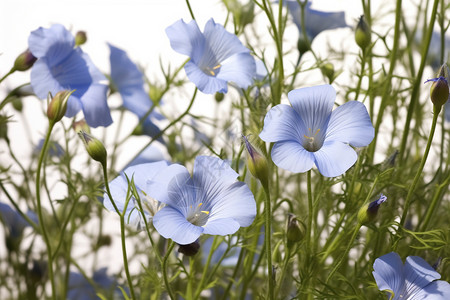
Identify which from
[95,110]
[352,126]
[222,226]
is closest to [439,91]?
[352,126]

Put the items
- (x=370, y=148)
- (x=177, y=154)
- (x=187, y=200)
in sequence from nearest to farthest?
1. (x=187, y=200)
2. (x=370, y=148)
3. (x=177, y=154)

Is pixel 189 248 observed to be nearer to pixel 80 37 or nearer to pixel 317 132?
pixel 317 132

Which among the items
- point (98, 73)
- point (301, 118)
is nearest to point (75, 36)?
point (98, 73)

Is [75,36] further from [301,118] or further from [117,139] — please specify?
[301,118]

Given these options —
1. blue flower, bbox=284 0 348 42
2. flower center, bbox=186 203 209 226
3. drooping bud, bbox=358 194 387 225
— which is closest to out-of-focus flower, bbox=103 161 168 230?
flower center, bbox=186 203 209 226

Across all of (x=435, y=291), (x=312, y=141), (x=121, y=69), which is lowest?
(x=435, y=291)

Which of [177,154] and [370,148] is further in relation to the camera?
[177,154]
